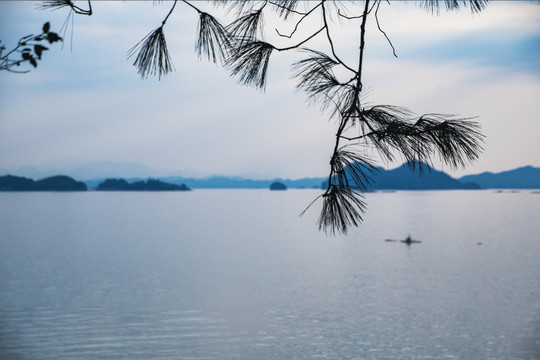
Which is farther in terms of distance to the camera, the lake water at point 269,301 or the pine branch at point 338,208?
the lake water at point 269,301

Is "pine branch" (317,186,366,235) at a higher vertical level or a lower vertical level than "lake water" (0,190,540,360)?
higher

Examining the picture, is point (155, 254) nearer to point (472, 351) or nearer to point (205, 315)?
point (205, 315)

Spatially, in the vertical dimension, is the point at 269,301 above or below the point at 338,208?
below

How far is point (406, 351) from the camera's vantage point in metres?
30.9

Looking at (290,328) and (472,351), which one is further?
(290,328)

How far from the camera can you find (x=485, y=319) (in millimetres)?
37375

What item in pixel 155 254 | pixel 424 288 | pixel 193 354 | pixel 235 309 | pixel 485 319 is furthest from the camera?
pixel 155 254

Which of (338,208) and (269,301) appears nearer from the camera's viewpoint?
(338,208)

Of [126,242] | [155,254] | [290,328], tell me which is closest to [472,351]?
[290,328]

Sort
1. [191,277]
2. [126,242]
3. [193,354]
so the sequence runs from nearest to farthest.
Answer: [193,354] → [191,277] → [126,242]

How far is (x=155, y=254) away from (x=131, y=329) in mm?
32734

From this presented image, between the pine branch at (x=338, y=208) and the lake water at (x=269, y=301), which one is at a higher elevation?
the pine branch at (x=338, y=208)

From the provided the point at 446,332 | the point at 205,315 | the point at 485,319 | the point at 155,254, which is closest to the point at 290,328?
the point at 205,315

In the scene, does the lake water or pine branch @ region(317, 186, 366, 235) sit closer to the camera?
pine branch @ region(317, 186, 366, 235)
